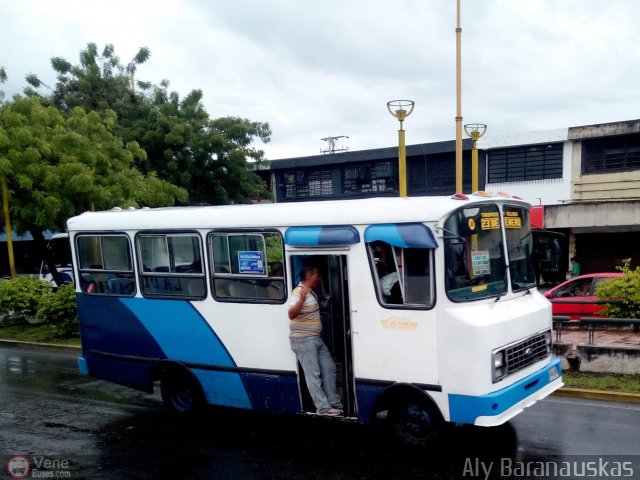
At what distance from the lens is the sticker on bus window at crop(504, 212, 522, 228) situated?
6.14 meters

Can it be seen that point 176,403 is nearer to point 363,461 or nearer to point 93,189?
point 363,461

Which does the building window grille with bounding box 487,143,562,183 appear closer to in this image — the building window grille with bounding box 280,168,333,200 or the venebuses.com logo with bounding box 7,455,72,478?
the building window grille with bounding box 280,168,333,200

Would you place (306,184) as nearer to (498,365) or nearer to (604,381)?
(604,381)

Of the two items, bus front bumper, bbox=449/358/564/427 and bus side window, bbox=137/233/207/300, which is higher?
bus side window, bbox=137/233/207/300

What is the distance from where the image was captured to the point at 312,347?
20.1 feet

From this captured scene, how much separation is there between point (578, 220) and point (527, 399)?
15.3 meters

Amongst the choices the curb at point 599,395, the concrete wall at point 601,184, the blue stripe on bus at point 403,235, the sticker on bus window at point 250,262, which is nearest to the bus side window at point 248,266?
the sticker on bus window at point 250,262

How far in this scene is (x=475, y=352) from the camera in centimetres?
527

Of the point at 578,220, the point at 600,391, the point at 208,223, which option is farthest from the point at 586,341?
the point at 578,220

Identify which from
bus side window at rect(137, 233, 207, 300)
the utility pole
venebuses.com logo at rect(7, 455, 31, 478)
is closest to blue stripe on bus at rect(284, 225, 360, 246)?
bus side window at rect(137, 233, 207, 300)

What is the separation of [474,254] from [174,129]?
20.4 meters

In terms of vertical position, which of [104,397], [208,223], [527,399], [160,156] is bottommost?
[104,397]

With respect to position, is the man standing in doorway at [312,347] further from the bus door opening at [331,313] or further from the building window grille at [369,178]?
the building window grille at [369,178]

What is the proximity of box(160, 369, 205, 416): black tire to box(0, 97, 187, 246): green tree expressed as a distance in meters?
8.17
